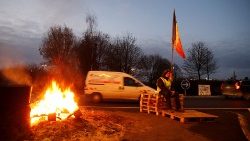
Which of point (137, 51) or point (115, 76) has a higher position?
point (137, 51)

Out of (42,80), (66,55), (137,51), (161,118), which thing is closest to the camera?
(161,118)

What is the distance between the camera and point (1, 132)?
8688 mm

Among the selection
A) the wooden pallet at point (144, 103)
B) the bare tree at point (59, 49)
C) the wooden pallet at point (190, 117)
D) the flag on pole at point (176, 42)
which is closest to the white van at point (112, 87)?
the flag on pole at point (176, 42)

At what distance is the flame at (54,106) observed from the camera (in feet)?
39.7

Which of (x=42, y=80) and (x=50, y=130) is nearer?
(x=50, y=130)

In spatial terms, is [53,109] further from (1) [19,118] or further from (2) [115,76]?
(2) [115,76]

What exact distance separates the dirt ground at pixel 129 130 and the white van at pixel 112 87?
8763 millimetres

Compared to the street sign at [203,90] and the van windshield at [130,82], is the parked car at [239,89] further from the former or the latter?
the van windshield at [130,82]

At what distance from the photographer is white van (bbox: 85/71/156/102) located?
23109 millimetres

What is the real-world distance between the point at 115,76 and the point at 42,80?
21.5m

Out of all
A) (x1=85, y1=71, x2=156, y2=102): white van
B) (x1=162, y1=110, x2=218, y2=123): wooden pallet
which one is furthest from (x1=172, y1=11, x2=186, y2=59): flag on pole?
(x1=162, y1=110, x2=218, y2=123): wooden pallet

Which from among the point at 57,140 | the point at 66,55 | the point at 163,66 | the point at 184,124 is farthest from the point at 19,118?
the point at 163,66

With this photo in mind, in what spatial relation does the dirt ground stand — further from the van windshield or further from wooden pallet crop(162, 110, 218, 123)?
the van windshield

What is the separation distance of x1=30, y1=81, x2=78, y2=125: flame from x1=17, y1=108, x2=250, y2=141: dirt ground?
2.18 ft
